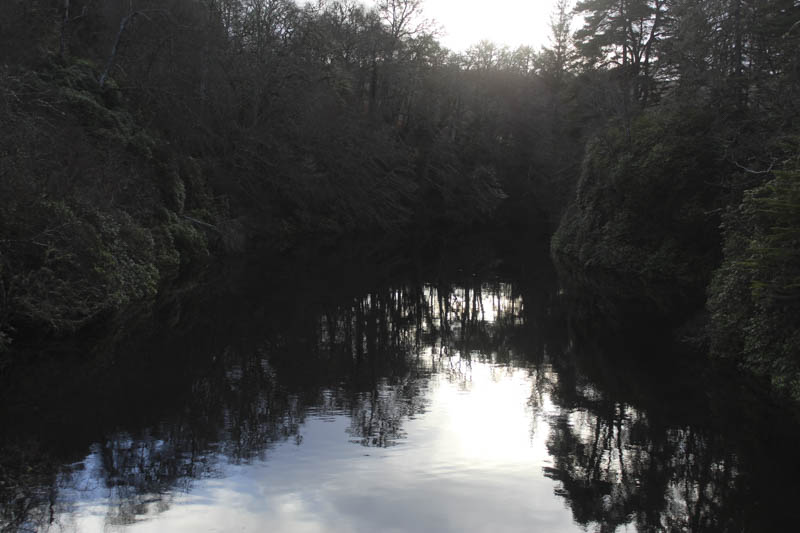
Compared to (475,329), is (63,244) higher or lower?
higher

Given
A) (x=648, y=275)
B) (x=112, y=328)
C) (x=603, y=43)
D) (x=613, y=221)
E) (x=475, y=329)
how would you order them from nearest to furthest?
1. (x=112, y=328)
2. (x=475, y=329)
3. (x=648, y=275)
4. (x=613, y=221)
5. (x=603, y=43)

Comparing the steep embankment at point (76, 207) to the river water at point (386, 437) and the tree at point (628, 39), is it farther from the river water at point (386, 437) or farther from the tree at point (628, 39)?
the tree at point (628, 39)

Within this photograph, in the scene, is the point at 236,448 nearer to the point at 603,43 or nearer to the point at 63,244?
the point at 63,244

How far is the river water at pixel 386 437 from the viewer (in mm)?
7000

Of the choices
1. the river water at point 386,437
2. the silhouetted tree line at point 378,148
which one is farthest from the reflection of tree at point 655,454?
the silhouetted tree line at point 378,148

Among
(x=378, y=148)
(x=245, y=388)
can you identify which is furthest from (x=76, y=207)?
(x=378, y=148)

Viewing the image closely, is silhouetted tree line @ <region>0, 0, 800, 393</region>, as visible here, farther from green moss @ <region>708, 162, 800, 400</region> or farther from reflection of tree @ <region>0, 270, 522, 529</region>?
reflection of tree @ <region>0, 270, 522, 529</region>

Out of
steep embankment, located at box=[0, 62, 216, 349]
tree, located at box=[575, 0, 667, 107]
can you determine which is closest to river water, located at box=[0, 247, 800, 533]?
steep embankment, located at box=[0, 62, 216, 349]

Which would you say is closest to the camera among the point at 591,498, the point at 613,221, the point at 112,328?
the point at 591,498

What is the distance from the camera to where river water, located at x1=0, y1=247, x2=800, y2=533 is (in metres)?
7.00

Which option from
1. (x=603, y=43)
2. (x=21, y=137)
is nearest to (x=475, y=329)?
(x=21, y=137)

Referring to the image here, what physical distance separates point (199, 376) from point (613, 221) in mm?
20891

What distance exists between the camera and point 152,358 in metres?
12.9

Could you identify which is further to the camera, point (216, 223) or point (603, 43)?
point (603, 43)
